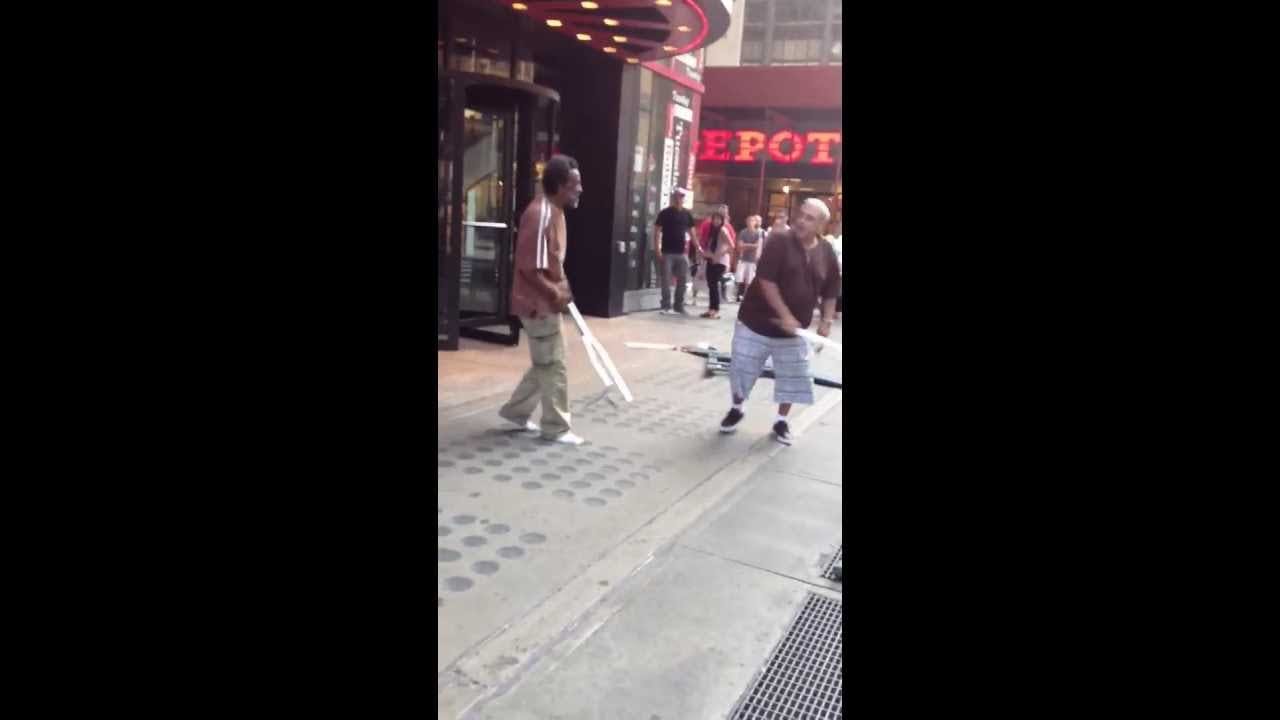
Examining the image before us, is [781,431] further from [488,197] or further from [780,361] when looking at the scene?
[488,197]

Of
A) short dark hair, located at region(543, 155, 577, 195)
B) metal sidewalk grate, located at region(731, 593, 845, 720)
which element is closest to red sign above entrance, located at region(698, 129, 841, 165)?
short dark hair, located at region(543, 155, 577, 195)

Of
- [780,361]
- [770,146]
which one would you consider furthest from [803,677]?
[770,146]

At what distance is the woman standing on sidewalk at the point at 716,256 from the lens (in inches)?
485

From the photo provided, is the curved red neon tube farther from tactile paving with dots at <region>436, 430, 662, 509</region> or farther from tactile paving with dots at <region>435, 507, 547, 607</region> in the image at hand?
tactile paving with dots at <region>435, 507, 547, 607</region>

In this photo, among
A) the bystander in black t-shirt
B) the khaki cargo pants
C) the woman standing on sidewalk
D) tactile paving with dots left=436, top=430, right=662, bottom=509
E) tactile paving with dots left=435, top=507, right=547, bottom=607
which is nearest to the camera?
tactile paving with dots left=435, top=507, right=547, bottom=607

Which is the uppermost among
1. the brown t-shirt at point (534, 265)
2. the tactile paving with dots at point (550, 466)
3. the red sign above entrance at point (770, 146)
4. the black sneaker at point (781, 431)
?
the red sign above entrance at point (770, 146)

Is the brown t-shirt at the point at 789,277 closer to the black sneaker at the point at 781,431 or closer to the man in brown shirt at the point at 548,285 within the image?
the black sneaker at the point at 781,431

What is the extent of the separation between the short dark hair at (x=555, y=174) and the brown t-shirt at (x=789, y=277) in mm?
1363

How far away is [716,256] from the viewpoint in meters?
12.4

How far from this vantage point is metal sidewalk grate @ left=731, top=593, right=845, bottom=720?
2604 millimetres

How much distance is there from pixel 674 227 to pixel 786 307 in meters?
6.60

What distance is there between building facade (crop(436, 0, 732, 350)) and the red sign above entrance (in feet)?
38.2

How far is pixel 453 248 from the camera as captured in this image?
7.37m

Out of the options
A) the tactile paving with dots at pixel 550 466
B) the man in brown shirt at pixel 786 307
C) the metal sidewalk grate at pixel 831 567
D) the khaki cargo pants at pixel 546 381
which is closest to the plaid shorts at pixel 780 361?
the man in brown shirt at pixel 786 307
